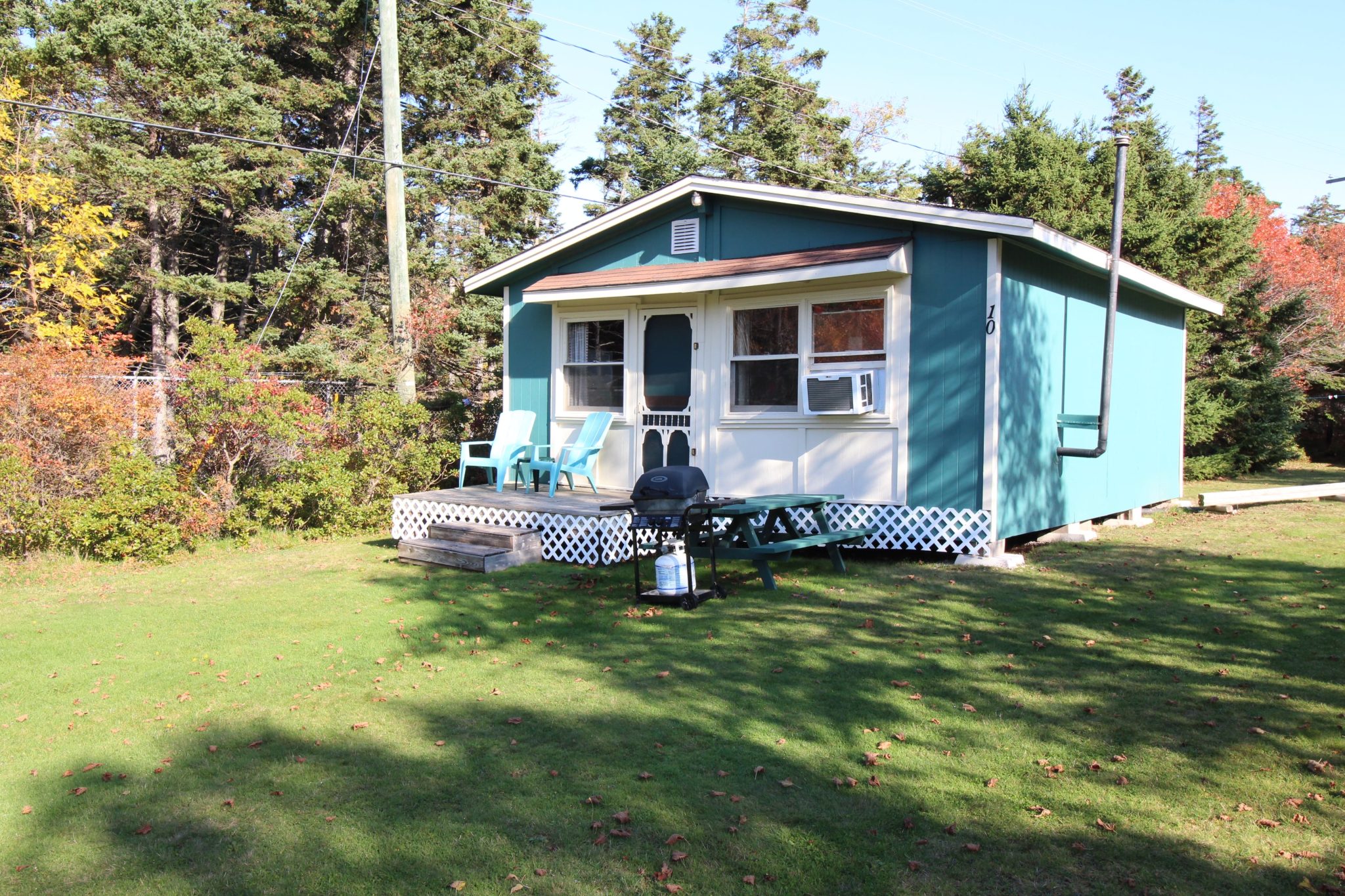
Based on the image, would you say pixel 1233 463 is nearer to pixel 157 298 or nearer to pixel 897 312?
pixel 897 312

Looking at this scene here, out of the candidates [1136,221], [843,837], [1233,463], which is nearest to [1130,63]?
[1136,221]

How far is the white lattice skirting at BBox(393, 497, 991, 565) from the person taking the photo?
25.8 ft

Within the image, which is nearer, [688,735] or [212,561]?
[688,735]

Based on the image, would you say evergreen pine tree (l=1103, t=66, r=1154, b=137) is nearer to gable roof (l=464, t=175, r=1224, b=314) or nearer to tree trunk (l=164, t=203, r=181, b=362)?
gable roof (l=464, t=175, r=1224, b=314)

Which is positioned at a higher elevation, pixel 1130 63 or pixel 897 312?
pixel 1130 63

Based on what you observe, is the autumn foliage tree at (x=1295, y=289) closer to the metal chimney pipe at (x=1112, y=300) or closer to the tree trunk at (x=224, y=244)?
the metal chimney pipe at (x=1112, y=300)

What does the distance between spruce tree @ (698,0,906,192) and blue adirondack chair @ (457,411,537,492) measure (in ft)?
53.5

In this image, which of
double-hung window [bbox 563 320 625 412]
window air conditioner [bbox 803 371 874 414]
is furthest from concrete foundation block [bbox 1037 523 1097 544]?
double-hung window [bbox 563 320 625 412]

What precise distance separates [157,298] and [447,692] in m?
16.0

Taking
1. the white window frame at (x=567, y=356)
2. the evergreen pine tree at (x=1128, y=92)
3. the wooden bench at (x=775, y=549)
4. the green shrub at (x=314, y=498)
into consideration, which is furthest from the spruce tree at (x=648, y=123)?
the wooden bench at (x=775, y=549)

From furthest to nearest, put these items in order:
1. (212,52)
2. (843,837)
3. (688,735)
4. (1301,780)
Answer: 1. (212,52)
2. (688,735)
3. (1301,780)
4. (843,837)

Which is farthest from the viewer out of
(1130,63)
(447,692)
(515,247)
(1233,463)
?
(1130,63)

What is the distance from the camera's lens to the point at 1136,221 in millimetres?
17609

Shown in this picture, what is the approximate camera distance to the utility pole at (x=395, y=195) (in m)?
11.1
